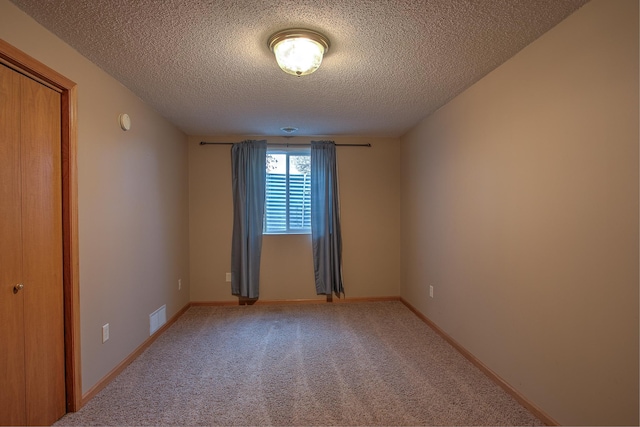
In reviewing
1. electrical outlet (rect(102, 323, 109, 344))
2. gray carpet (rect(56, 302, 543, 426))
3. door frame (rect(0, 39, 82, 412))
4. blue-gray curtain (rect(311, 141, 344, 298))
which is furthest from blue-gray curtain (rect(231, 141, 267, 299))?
door frame (rect(0, 39, 82, 412))

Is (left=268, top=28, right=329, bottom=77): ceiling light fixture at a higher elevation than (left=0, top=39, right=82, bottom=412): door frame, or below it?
higher

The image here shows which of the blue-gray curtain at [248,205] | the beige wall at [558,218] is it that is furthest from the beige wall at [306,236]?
the beige wall at [558,218]

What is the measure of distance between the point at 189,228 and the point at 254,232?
2.88 feet

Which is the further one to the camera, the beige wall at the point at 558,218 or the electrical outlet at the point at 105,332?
the electrical outlet at the point at 105,332

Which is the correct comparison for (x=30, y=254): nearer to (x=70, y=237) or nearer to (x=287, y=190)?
(x=70, y=237)

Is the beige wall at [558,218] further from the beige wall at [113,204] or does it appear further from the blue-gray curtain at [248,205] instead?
the beige wall at [113,204]

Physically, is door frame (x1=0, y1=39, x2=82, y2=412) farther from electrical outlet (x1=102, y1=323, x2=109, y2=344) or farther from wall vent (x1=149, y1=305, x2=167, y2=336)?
wall vent (x1=149, y1=305, x2=167, y2=336)

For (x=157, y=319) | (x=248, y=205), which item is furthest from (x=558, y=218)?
(x=157, y=319)

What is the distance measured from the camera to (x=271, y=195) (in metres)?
4.25

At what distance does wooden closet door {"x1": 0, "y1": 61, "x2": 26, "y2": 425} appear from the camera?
4.87 ft

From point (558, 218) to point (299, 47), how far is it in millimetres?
1717

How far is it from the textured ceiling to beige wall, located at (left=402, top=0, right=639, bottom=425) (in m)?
0.27

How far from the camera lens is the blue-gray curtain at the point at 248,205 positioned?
405 centimetres

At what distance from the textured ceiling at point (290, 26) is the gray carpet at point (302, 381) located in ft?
7.31
